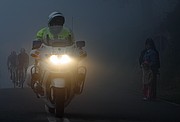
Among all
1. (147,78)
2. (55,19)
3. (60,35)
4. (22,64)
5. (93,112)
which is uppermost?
(55,19)

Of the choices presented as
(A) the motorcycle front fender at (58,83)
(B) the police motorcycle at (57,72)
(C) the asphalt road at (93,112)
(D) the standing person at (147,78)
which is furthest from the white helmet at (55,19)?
(D) the standing person at (147,78)

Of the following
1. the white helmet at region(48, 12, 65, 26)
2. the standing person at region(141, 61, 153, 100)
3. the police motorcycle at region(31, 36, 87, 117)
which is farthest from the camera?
the standing person at region(141, 61, 153, 100)

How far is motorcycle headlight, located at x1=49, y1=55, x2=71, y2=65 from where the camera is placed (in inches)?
376

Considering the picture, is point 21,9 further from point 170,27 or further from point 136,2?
point 170,27

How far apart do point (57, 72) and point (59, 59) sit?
0.30 meters

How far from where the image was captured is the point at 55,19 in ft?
33.4

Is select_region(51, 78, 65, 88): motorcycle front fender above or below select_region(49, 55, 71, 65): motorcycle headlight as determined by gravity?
below

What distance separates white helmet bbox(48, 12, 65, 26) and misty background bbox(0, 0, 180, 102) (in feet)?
7.29

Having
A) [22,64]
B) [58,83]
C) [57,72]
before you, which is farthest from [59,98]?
[22,64]

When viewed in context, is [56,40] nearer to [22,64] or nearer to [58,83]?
[58,83]

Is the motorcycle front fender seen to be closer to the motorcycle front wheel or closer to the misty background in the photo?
the motorcycle front wheel

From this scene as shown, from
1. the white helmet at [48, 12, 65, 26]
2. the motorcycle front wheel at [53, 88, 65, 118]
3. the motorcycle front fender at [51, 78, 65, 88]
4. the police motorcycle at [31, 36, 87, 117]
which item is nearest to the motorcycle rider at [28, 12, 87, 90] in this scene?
the white helmet at [48, 12, 65, 26]

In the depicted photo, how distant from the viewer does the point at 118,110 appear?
11516 mm

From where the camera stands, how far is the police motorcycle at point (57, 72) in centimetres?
938
